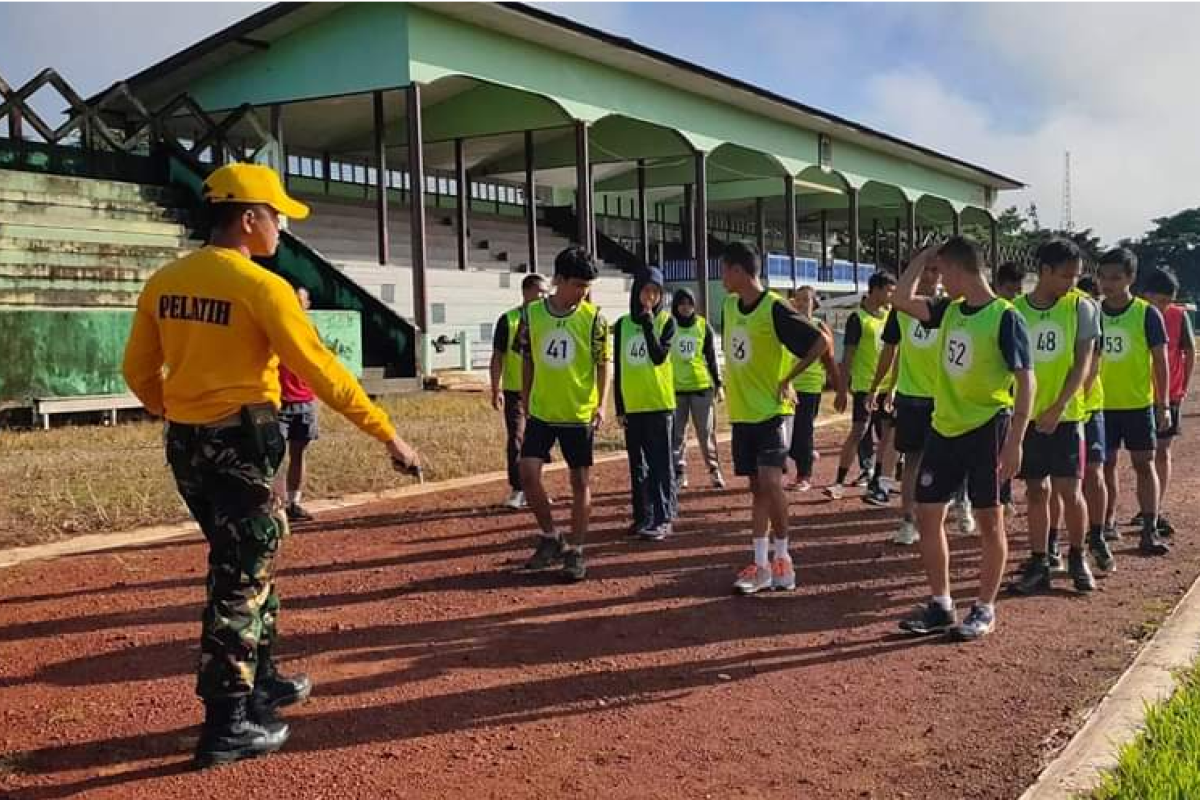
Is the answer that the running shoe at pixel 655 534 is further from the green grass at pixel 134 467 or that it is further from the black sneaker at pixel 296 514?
the green grass at pixel 134 467

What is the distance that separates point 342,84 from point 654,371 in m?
15.4

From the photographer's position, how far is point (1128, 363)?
7258 millimetres

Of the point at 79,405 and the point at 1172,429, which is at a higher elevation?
the point at 79,405

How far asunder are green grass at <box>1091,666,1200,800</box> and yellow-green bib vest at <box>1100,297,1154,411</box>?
354 cm

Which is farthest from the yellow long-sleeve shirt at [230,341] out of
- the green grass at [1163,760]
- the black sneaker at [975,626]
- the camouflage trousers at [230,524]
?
the black sneaker at [975,626]

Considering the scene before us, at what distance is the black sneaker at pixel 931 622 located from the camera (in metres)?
5.39

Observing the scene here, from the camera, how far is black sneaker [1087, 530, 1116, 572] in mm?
6668

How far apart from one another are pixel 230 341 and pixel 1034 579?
468 cm

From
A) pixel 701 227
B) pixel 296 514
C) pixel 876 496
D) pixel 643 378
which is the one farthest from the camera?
pixel 701 227

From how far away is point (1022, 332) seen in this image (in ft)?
17.3

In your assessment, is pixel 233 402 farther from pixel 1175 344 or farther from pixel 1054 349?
pixel 1175 344

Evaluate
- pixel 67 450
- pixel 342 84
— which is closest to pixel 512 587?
pixel 67 450

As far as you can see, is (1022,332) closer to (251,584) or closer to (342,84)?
(251,584)

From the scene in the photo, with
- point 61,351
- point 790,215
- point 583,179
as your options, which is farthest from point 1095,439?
point 790,215
